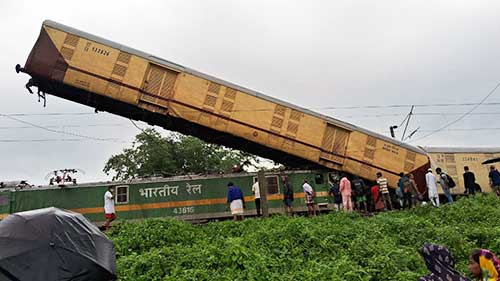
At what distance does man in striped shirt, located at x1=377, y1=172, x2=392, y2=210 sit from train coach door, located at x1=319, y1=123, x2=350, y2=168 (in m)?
1.61

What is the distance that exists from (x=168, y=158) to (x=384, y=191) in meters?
24.8

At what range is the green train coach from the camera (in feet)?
54.2

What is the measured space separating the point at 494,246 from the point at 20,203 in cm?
1589

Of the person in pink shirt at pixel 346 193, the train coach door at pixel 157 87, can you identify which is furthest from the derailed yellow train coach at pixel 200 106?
the person in pink shirt at pixel 346 193

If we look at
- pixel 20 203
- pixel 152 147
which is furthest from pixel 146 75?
pixel 152 147

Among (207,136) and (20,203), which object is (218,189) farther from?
(20,203)

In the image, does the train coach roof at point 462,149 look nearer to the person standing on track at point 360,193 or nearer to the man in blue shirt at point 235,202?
the person standing on track at point 360,193

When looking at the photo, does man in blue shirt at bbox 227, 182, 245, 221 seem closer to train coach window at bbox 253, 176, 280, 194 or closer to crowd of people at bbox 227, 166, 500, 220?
crowd of people at bbox 227, 166, 500, 220

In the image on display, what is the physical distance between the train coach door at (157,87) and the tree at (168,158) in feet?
70.0

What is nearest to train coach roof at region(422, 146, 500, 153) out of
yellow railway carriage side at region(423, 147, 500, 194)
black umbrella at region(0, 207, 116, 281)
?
yellow railway carriage side at region(423, 147, 500, 194)

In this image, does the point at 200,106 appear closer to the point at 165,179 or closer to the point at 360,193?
the point at 165,179

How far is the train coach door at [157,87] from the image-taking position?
14.9m

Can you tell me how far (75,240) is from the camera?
12.0 feet

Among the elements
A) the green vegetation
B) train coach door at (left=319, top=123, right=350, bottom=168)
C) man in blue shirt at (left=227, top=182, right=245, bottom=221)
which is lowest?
the green vegetation
